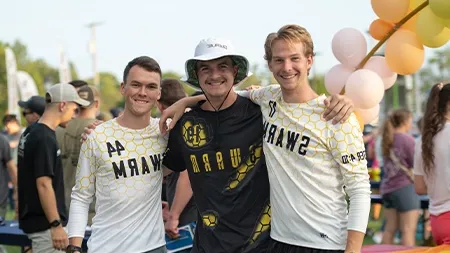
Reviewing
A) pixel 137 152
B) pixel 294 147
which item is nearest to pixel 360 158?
pixel 294 147

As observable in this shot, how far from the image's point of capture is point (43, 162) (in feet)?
16.8

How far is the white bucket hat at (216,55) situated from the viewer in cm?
333

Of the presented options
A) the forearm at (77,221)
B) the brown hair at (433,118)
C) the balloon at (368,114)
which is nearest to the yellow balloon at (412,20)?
the balloon at (368,114)

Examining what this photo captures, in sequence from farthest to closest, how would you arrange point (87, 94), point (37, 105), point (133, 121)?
point (37, 105) → point (87, 94) → point (133, 121)

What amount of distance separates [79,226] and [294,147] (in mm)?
1272

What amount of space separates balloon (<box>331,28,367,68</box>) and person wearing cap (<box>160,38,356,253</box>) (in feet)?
3.52

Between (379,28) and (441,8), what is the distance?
2.43ft

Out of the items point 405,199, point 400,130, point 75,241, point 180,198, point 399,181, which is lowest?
point 405,199

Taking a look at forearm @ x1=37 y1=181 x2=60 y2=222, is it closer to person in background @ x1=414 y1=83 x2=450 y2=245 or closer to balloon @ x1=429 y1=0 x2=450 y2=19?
person in background @ x1=414 y1=83 x2=450 y2=245

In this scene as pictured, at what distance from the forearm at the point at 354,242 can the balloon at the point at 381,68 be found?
177cm

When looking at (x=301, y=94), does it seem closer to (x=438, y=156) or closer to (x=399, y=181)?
(x=438, y=156)

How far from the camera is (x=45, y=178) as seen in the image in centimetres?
512

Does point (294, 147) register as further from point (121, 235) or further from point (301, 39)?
point (121, 235)

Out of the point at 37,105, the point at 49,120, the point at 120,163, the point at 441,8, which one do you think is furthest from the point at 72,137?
the point at 441,8
